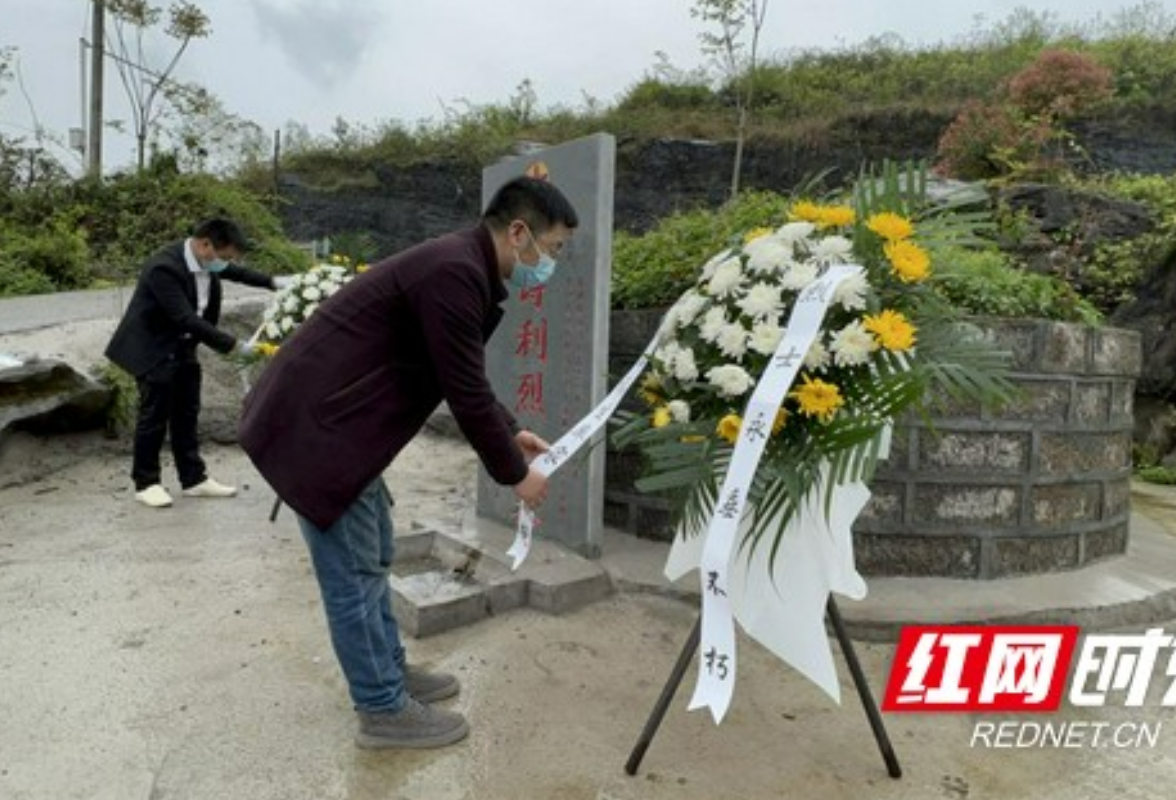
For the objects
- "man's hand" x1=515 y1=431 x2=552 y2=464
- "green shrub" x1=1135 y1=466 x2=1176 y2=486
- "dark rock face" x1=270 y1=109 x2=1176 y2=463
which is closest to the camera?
"man's hand" x1=515 y1=431 x2=552 y2=464

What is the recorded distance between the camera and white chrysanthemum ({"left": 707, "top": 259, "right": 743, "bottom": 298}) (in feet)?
7.59

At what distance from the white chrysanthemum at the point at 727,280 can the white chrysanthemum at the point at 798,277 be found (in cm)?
12

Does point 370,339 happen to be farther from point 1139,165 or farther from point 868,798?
point 1139,165

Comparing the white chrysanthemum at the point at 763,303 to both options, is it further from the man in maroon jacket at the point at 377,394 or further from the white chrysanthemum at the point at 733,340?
the man in maroon jacket at the point at 377,394

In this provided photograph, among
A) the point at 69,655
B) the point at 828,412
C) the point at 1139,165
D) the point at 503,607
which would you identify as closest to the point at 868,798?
the point at 828,412

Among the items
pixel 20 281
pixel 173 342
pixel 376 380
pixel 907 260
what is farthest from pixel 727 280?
pixel 20 281

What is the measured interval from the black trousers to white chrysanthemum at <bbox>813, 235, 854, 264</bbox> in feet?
13.1

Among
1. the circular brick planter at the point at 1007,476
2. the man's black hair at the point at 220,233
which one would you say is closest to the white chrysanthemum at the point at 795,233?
the circular brick planter at the point at 1007,476

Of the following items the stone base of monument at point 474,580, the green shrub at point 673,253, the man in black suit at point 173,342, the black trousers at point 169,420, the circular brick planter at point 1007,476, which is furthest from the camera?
the black trousers at point 169,420

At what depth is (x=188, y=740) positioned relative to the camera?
2.50m

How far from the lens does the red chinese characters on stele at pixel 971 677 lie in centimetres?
280

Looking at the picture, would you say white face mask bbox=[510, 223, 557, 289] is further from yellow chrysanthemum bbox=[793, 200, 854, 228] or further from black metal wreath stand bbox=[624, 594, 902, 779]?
black metal wreath stand bbox=[624, 594, 902, 779]

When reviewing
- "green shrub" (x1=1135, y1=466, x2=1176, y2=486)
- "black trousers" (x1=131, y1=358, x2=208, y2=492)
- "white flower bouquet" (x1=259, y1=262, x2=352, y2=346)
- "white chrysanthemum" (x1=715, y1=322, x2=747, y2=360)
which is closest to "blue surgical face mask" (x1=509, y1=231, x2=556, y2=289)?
"white chrysanthemum" (x1=715, y1=322, x2=747, y2=360)

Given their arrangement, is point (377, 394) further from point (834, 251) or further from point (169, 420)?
point (169, 420)
